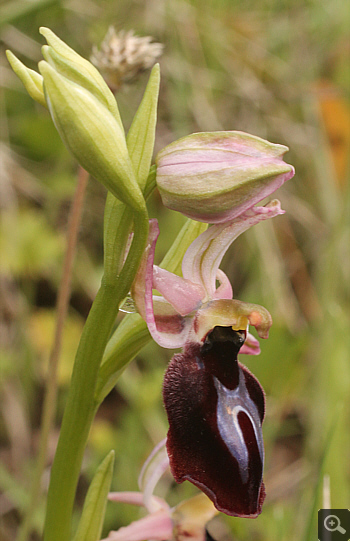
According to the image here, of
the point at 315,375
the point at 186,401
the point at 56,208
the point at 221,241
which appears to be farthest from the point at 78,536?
the point at 56,208

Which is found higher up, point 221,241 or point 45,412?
point 221,241

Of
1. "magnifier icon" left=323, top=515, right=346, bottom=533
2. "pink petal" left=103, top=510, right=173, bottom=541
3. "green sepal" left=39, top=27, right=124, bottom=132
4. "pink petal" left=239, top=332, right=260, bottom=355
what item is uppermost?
"green sepal" left=39, top=27, right=124, bottom=132

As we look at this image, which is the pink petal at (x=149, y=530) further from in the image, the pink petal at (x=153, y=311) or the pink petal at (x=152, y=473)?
the pink petal at (x=153, y=311)

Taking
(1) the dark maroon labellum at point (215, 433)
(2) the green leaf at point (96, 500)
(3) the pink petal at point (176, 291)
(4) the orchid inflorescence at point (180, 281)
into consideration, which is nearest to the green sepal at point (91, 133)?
(4) the orchid inflorescence at point (180, 281)

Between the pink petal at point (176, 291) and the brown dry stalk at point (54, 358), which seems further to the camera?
the brown dry stalk at point (54, 358)

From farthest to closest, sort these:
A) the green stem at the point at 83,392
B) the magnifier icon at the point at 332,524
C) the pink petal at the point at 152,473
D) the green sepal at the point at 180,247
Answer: the magnifier icon at the point at 332,524 → the pink petal at the point at 152,473 → the green sepal at the point at 180,247 → the green stem at the point at 83,392

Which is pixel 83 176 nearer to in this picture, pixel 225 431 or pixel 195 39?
pixel 225 431

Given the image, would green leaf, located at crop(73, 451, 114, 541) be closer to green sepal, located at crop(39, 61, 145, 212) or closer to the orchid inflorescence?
the orchid inflorescence

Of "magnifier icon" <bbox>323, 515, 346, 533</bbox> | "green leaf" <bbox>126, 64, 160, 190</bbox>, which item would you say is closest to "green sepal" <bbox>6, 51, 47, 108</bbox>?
"green leaf" <bbox>126, 64, 160, 190</bbox>
